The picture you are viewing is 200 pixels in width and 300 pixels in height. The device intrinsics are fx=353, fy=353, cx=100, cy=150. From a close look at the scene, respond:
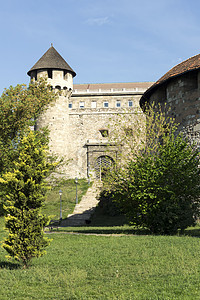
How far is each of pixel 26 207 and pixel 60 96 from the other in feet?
122

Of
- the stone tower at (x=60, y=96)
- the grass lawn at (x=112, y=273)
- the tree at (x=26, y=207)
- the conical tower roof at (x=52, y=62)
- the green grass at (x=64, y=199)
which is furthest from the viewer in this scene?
the stone tower at (x=60, y=96)

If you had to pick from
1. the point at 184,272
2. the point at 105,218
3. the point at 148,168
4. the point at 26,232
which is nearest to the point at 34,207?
the point at 26,232

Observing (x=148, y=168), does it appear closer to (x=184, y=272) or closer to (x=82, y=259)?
(x=82, y=259)

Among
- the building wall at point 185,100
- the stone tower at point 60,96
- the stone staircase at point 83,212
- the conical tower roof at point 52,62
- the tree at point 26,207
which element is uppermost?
the conical tower roof at point 52,62

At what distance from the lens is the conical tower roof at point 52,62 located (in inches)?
1745

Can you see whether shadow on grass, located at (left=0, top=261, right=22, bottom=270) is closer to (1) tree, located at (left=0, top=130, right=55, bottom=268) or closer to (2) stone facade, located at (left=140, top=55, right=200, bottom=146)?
(1) tree, located at (left=0, top=130, right=55, bottom=268)

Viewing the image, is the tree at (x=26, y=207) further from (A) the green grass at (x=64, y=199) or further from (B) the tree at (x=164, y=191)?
(A) the green grass at (x=64, y=199)

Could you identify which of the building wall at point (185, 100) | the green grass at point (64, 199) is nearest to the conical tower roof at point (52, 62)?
the green grass at point (64, 199)

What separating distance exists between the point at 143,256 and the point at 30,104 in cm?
1589

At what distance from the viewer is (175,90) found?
17.6m

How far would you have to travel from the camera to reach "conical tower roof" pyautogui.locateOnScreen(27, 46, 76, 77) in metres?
44.3

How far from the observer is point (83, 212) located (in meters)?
29.3

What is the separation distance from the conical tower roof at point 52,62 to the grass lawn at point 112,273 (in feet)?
118

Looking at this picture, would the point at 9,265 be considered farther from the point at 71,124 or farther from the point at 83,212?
the point at 71,124
